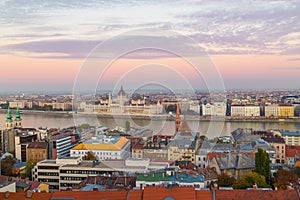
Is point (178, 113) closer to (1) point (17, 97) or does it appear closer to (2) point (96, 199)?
(2) point (96, 199)

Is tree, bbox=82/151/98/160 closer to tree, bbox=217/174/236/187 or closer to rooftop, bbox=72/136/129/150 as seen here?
rooftop, bbox=72/136/129/150

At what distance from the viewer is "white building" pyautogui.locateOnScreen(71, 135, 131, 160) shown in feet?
16.5

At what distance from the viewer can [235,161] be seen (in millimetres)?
5340

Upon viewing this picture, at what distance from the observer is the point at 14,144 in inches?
330

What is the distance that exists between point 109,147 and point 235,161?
177 centimetres

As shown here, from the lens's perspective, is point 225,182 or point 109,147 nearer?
point 225,182

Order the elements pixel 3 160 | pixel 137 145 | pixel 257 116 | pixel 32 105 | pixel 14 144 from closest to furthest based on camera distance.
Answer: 1. pixel 137 145
2. pixel 3 160
3. pixel 14 144
4. pixel 257 116
5. pixel 32 105

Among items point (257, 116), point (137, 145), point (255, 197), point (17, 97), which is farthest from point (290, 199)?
point (17, 97)

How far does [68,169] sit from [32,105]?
726 inches

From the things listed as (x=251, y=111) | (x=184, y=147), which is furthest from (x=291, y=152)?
(x=251, y=111)

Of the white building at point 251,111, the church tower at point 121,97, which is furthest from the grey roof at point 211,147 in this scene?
the white building at point 251,111

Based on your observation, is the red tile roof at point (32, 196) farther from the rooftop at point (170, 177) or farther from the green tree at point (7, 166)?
the green tree at point (7, 166)

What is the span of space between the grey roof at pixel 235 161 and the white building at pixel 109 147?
1.34 metres

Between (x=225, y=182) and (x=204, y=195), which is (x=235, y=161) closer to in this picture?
→ (x=225, y=182)
